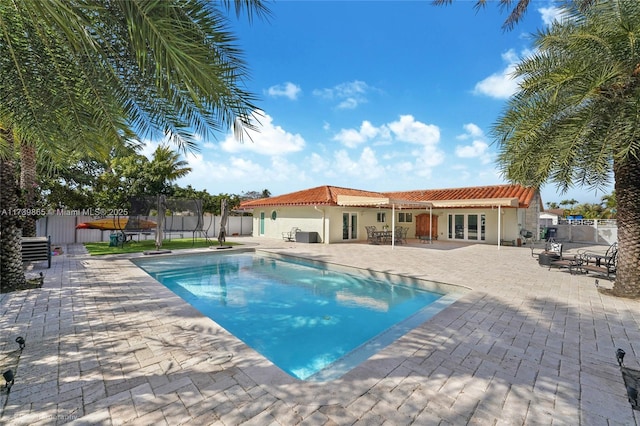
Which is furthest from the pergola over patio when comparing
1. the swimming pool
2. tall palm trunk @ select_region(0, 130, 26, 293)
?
tall palm trunk @ select_region(0, 130, 26, 293)

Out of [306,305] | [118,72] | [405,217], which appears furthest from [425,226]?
[118,72]

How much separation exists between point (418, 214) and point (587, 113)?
19.2 metres

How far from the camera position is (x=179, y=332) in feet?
16.1

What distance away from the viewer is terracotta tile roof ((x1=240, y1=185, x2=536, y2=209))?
67.6 feet

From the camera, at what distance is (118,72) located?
3949 mm

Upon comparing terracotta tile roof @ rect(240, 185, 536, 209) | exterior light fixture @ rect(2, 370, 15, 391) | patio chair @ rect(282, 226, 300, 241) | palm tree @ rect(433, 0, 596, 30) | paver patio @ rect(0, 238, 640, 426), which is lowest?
paver patio @ rect(0, 238, 640, 426)

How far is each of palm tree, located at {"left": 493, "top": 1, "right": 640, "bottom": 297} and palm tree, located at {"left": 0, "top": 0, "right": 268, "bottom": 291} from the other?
6.55 m

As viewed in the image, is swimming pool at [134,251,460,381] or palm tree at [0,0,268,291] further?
swimming pool at [134,251,460,381]

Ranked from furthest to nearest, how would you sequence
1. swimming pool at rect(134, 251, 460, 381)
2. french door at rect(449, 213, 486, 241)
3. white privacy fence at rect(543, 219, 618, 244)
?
1. white privacy fence at rect(543, 219, 618, 244)
2. french door at rect(449, 213, 486, 241)
3. swimming pool at rect(134, 251, 460, 381)

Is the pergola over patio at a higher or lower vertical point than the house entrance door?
higher

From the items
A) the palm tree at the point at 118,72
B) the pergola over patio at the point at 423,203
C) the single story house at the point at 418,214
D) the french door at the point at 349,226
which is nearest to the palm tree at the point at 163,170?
the single story house at the point at 418,214

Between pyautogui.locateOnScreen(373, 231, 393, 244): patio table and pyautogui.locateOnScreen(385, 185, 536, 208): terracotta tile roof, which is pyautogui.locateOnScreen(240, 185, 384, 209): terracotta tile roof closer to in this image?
pyautogui.locateOnScreen(373, 231, 393, 244): patio table

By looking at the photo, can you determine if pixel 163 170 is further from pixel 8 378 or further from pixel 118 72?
pixel 8 378

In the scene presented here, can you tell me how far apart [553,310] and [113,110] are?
8.88 metres
